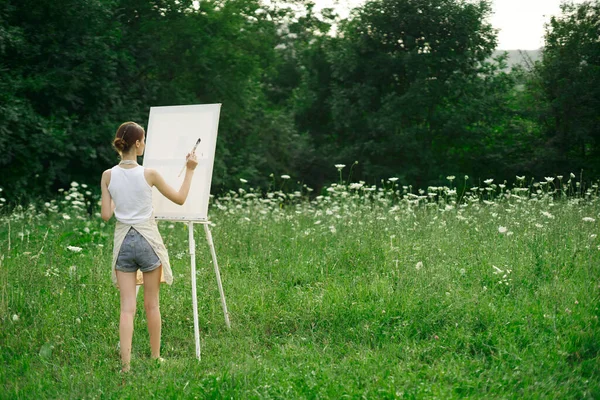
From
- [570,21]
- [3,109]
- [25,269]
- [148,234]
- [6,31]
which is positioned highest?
[570,21]

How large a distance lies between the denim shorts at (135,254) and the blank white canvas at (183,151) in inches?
29.9

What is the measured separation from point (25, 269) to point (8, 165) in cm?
926

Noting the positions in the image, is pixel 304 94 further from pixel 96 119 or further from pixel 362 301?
pixel 362 301

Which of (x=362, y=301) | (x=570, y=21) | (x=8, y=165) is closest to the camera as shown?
(x=362, y=301)

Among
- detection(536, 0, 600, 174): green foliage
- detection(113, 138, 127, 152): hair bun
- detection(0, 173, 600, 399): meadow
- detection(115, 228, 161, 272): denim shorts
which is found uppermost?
detection(536, 0, 600, 174): green foliage

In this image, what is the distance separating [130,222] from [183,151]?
41.8 inches

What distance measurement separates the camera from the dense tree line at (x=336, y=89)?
16141mm

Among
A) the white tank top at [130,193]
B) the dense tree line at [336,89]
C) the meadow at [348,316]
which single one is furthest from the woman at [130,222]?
the dense tree line at [336,89]

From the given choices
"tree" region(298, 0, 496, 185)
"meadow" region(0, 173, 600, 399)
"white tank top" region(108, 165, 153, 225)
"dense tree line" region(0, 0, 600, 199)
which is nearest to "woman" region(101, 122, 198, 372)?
"white tank top" region(108, 165, 153, 225)

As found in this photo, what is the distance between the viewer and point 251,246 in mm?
Result: 8430

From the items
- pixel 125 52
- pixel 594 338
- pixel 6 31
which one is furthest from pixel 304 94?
pixel 594 338

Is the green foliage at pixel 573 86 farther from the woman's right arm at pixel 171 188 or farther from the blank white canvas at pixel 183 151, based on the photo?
the woman's right arm at pixel 171 188

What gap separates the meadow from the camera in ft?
15.0

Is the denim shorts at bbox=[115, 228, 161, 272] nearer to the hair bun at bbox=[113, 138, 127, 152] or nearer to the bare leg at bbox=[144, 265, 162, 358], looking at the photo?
the bare leg at bbox=[144, 265, 162, 358]
